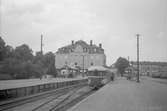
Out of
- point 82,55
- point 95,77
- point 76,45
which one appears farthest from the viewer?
point 76,45

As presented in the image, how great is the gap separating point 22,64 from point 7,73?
2978 mm

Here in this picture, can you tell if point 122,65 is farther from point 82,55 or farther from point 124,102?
point 124,102

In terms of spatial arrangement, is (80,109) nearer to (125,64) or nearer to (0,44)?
(0,44)

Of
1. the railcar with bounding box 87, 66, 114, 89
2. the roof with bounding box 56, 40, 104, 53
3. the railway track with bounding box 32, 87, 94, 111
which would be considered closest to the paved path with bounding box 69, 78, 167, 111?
the railway track with bounding box 32, 87, 94, 111

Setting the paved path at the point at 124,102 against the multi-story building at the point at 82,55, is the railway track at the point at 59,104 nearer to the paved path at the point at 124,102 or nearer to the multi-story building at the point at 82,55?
the paved path at the point at 124,102

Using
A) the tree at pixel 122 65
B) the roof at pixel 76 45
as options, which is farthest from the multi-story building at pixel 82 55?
the tree at pixel 122 65

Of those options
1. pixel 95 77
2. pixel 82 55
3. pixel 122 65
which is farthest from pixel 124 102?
pixel 122 65

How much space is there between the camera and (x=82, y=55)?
81562 mm

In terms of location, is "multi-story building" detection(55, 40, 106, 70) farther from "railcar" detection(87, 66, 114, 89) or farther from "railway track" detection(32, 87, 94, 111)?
"railway track" detection(32, 87, 94, 111)

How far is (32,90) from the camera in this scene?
2112 cm

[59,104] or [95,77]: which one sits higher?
[95,77]

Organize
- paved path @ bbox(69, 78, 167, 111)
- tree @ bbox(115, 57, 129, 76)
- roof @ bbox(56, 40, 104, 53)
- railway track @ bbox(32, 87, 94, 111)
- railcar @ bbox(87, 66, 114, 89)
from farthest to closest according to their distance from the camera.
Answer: tree @ bbox(115, 57, 129, 76)
roof @ bbox(56, 40, 104, 53)
railcar @ bbox(87, 66, 114, 89)
railway track @ bbox(32, 87, 94, 111)
paved path @ bbox(69, 78, 167, 111)

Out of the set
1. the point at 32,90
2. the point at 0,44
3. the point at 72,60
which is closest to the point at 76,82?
the point at 0,44

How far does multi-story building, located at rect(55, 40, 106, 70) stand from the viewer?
268 feet
